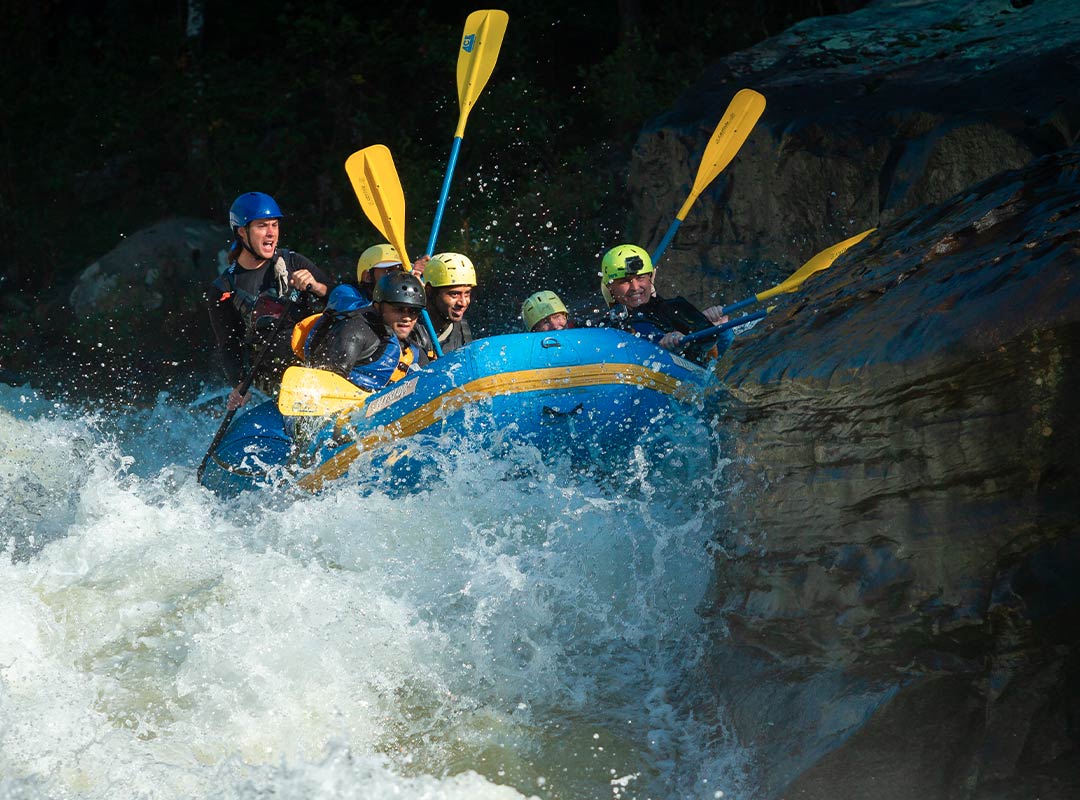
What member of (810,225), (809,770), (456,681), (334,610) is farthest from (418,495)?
(810,225)

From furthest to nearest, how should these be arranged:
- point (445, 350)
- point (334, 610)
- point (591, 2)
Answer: point (591, 2) < point (445, 350) < point (334, 610)

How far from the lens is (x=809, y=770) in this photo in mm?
2762

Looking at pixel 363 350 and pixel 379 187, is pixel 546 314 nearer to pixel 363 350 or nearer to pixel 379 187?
pixel 363 350

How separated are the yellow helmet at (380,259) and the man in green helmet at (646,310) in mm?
1051

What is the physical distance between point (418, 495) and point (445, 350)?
1218 millimetres

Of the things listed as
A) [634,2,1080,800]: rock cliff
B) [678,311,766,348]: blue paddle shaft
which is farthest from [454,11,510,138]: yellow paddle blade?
[634,2,1080,800]: rock cliff

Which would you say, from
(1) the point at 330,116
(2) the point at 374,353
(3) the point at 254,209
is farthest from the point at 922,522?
(1) the point at 330,116

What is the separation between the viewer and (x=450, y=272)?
5.23m

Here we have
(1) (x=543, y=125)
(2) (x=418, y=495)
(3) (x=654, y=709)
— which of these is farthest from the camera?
(1) (x=543, y=125)

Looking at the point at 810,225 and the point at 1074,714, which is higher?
the point at 1074,714

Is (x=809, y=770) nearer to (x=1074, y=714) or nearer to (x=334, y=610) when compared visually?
(x=1074, y=714)

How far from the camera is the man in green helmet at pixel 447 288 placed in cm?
524

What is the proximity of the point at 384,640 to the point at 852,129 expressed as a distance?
171 inches

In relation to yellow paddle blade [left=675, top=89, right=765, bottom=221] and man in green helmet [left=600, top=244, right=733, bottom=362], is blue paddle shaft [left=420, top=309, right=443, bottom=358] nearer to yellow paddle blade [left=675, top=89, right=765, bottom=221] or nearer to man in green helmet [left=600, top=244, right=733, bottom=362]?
man in green helmet [left=600, top=244, right=733, bottom=362]
